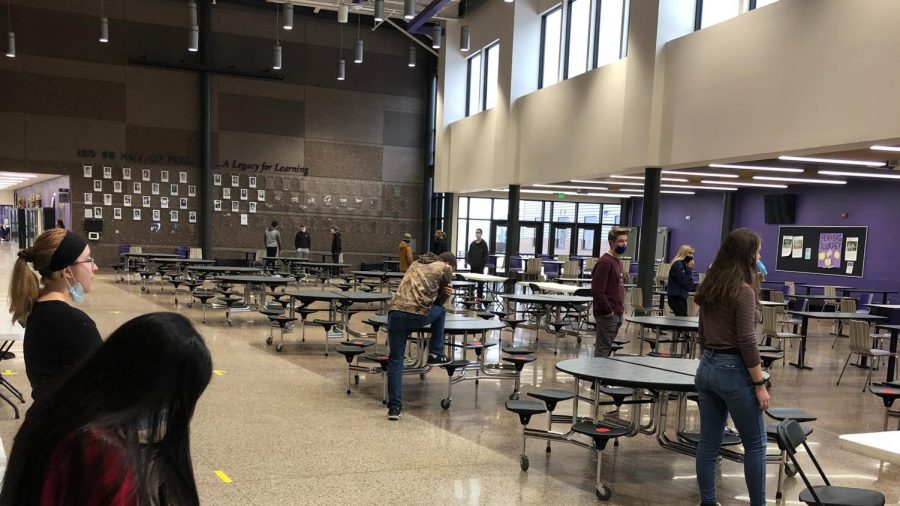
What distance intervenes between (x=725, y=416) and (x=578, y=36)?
41.0ft

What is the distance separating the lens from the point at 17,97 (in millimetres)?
18984

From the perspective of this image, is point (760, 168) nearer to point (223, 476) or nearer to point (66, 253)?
point (223, 476)

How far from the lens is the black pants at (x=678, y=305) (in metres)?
8.88

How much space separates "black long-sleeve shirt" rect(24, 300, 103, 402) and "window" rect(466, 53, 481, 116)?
718 inches

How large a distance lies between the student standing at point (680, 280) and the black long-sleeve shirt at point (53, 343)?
287 inches

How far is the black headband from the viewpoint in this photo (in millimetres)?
2521

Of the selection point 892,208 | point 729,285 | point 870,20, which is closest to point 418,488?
point 729,285

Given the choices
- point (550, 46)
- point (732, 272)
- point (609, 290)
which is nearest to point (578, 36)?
point (550, 46)

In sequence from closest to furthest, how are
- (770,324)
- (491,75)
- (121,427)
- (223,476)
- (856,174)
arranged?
(121,427), (223,476), (770,324), (856,174), (491,75)

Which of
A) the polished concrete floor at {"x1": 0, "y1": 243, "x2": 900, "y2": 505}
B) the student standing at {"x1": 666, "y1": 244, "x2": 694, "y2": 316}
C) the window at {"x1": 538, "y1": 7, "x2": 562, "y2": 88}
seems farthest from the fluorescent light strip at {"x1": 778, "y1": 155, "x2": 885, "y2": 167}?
the window at {"x1": 538, "y1": 7, "x2": 562, "y2": 88}

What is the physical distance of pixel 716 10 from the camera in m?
10.9

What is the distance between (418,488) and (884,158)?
34.9 feet

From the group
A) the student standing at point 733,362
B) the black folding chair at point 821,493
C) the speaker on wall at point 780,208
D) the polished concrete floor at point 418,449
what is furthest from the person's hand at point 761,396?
the speaker on wall at point 780,208

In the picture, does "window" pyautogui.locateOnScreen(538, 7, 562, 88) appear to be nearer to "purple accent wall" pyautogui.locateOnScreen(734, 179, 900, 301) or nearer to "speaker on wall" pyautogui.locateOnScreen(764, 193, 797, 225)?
"speaker on wall" pyautogui.locateOnScreen(764, 193, 797, 225)
